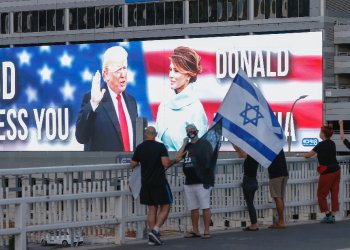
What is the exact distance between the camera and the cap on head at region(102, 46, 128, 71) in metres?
89.9

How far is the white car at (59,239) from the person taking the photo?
51.4 feet

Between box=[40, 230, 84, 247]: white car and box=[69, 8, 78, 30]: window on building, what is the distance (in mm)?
77924

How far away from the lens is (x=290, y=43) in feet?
271

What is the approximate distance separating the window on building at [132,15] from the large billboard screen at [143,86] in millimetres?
2214

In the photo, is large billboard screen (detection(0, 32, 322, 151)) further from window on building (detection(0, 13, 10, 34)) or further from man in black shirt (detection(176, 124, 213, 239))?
man in black shirt (detection(176, 124, 213, 239))

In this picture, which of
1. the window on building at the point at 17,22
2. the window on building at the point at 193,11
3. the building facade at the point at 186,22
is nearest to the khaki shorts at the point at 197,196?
the building facade at the point at 186,22

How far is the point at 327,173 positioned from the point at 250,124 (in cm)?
225

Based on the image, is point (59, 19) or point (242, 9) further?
point (59, 19)

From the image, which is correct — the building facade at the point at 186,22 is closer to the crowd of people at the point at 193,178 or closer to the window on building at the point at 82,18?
the window on building at the point at 82,18

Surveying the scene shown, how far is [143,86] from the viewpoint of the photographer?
88.6m

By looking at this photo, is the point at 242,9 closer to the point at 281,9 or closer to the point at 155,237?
the point at 281,9

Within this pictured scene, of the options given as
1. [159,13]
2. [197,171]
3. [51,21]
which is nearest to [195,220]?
[197,171]

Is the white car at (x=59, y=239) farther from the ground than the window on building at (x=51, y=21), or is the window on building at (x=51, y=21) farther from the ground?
the window on building at (x=51, y=21)

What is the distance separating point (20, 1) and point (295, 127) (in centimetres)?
2900
